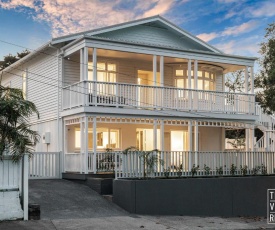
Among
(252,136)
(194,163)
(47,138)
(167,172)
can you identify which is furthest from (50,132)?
(252,136)

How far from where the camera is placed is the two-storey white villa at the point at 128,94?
21375 millimetres

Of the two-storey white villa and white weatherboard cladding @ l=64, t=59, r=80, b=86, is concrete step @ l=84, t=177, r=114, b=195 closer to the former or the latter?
the two-storey white villa

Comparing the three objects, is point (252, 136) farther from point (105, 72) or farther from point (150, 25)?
point (105, 72)

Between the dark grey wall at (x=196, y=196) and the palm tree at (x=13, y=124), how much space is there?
4.28 metres

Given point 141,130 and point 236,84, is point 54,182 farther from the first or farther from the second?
point 236,84

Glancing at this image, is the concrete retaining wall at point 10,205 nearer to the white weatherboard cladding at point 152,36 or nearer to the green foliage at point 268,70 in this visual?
the white weatherboard cladding at point 152,36

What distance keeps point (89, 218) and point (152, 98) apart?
30.5ft

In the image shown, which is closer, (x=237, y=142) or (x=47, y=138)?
(x=47, y=138)

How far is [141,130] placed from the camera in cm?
2584

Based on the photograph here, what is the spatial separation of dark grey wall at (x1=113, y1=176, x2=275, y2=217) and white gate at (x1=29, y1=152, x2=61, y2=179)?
5300 mm

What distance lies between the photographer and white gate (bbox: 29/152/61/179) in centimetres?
2119

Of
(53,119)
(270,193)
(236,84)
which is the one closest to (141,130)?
(53,119)

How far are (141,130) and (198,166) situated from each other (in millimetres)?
7003

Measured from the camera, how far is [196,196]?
1753 cm
